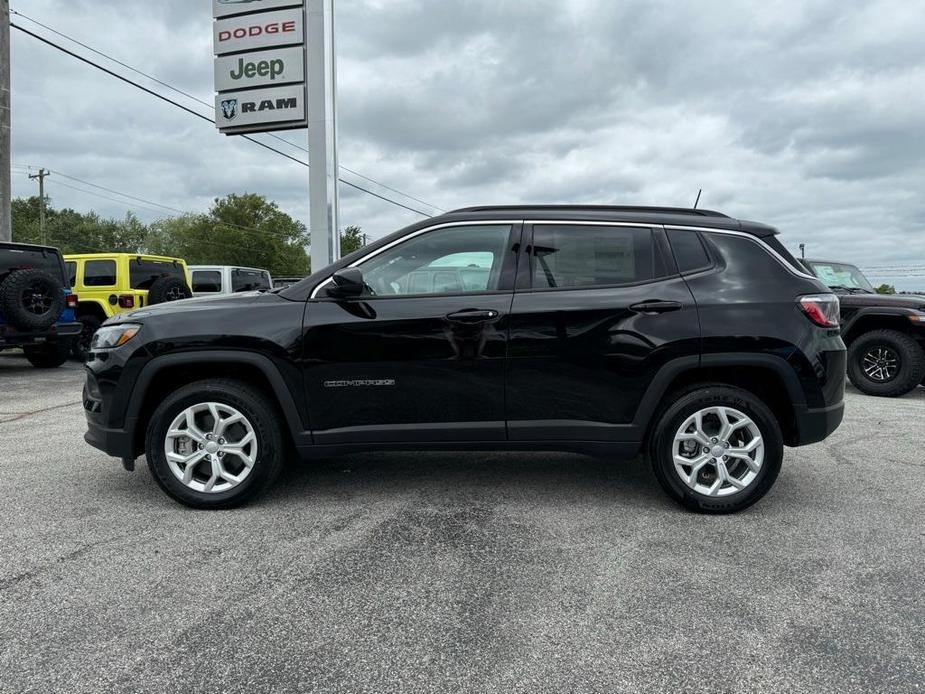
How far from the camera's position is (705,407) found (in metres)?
3.66

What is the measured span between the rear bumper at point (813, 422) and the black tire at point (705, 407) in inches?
5.1

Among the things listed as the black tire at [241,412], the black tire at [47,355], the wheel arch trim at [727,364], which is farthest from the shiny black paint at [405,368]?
the black tire at [47,355]

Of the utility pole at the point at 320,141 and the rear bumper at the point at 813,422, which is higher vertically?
the utility pole at the point at 320,141

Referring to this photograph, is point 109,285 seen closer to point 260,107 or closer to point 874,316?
point 260,107

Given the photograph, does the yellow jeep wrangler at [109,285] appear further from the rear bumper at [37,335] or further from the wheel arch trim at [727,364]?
the wheel arch trim at [727,364]

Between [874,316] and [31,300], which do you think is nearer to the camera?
[874,316]

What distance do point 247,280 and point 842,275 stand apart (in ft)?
39.9

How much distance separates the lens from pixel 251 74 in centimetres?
1359

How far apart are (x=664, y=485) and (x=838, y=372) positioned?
120 cm

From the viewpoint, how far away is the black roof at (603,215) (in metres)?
3.81

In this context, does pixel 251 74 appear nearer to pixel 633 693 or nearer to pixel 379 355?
pixel 379 355

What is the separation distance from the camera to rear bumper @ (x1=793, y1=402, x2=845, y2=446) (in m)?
3.67

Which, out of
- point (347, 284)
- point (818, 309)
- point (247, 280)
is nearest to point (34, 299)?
point (247, 280)

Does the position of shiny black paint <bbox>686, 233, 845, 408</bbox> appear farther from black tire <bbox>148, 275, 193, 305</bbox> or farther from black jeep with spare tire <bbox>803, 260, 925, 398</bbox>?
black tire <bbox>148, 275, 193, 305</bbox>
